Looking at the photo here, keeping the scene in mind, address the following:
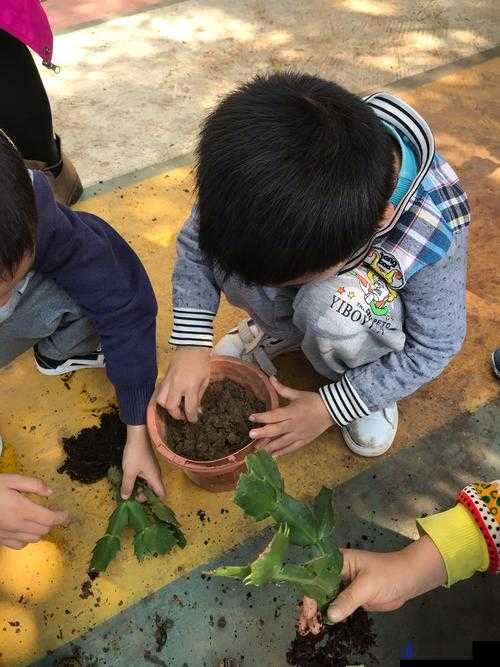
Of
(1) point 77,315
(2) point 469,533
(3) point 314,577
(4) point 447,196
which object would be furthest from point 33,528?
(4) point 447,196

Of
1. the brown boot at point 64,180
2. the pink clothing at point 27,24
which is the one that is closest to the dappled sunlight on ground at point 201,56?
the brown boot at point 64,180

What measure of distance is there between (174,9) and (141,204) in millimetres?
1254

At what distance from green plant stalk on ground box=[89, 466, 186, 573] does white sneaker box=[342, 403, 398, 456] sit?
0.45 m

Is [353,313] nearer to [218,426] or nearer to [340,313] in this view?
[340,313]

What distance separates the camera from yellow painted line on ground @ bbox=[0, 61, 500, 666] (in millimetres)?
1245

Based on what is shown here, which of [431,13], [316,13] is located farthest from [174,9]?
[431,13]

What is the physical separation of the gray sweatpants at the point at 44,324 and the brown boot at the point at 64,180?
511mm

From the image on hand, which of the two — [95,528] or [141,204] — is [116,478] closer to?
[95,528]

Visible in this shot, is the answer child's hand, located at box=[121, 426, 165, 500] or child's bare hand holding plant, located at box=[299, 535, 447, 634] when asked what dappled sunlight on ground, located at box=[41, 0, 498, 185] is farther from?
child's bare hand holding plant, located at box=[299, 535, 447, 634]

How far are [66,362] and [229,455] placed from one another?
0.59 m

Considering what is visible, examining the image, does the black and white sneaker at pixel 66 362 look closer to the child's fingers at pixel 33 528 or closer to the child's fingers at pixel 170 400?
the child's fingers at pixel 170 400

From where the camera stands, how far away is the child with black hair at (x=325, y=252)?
2.50ft

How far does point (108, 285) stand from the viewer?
121 centimetres

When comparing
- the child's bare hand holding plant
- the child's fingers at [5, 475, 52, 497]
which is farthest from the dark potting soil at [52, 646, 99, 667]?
the child's bare hand holding plant
